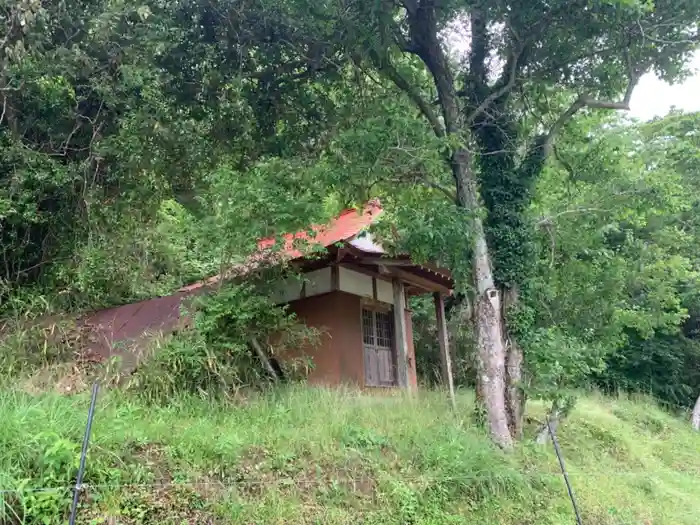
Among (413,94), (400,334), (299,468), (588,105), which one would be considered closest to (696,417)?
(400,334)

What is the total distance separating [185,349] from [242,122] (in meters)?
3.74

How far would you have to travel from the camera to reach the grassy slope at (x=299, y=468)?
5.20 meters

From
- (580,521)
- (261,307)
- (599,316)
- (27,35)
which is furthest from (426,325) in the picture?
(27,35)

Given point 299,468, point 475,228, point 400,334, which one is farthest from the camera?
point 400,334

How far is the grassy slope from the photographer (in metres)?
5.20

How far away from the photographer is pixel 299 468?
21.4 ft

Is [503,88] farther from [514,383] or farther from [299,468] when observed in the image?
[299,468]

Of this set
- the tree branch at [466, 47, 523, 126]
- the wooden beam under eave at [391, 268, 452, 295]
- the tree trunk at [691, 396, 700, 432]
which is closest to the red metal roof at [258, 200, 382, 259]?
the wooden beam under eave at [391, 268, 452, 295]

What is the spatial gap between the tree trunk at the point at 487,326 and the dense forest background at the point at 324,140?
0.07 meters

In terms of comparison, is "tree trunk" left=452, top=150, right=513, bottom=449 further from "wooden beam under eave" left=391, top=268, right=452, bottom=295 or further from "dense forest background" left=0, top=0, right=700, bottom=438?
"wooden beam under eave" left=391, top=268, right=452, bottom=295

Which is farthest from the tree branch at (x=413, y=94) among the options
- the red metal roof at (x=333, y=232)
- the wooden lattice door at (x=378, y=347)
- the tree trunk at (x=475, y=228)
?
the wooden lattice door at (x=378, y=347)

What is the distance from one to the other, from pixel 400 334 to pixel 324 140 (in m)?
4.74

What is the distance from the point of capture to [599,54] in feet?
31.9

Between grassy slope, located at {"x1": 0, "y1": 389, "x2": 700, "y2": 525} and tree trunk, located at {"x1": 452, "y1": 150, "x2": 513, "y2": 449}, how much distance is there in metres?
0.41
